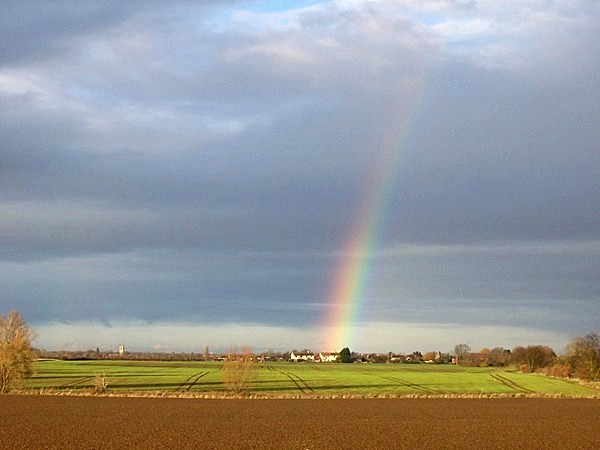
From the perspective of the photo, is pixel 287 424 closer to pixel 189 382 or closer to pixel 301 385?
pixel 301 385

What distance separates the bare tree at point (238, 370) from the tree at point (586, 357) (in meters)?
66.0

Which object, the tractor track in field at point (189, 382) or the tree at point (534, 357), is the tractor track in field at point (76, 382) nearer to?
the tractor track in field at point (189, 382)

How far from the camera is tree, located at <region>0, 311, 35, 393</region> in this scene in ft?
269

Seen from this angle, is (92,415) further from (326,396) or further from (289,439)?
(326,396)

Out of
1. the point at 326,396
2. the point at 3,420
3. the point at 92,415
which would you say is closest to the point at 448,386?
the point at 326,396

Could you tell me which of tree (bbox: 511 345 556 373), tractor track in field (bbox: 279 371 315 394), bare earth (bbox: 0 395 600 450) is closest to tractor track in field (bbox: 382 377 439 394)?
tractor track in field (bbox: 279 371 315 394)

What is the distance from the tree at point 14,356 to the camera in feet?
269

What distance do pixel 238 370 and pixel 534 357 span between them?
355 ft

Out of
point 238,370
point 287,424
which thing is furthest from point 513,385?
point 287,424

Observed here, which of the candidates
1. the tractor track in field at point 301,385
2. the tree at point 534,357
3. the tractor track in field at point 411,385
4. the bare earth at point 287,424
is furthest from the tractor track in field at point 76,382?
the tree at point 534,357

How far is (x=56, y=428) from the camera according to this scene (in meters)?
45.5

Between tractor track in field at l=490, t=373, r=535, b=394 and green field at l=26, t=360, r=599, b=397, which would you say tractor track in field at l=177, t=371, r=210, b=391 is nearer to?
green field at l=26, t=360, r=599, b=397

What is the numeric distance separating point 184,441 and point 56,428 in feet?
34.0

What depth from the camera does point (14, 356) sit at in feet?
269
